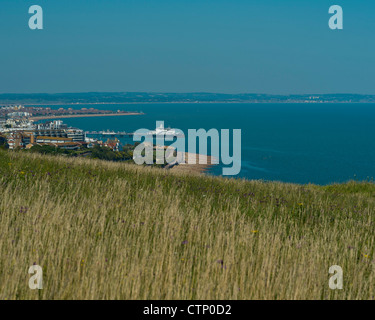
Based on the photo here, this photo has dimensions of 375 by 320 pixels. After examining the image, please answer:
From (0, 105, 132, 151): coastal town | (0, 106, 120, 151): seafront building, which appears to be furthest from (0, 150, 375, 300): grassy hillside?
(0, 105, 132, 151): coastal town

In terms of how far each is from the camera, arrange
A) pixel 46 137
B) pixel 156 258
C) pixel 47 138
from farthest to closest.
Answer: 1. pixel 46 137
2. pixel 47 138
3. pixel 156 258

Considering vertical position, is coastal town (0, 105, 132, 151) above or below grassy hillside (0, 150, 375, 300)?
above

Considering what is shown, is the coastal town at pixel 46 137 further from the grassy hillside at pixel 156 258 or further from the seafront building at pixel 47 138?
the grassy hillside at pixel 156 258

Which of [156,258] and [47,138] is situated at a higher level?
[47,138]

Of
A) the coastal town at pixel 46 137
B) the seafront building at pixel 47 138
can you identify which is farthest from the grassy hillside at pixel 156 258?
the coastal town at pixel 46 137

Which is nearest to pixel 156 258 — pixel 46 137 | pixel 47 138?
pixel 47 138

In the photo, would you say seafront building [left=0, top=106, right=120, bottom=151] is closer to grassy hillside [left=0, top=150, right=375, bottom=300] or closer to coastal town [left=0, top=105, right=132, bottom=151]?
coastal town [left=0, top=105, right=132, bottom=151]

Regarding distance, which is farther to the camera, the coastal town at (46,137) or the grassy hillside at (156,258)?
the coastal town at (46,137)

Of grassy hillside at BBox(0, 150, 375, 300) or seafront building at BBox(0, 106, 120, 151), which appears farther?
seafront building at BBox(0, 106, 120, 151)

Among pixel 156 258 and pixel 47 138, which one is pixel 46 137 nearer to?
pixel 47 138

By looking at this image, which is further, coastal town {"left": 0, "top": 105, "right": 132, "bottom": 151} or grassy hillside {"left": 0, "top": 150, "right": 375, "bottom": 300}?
coastal town {"left": 0, "top": 105, "right": 132, "bottom": 151}
